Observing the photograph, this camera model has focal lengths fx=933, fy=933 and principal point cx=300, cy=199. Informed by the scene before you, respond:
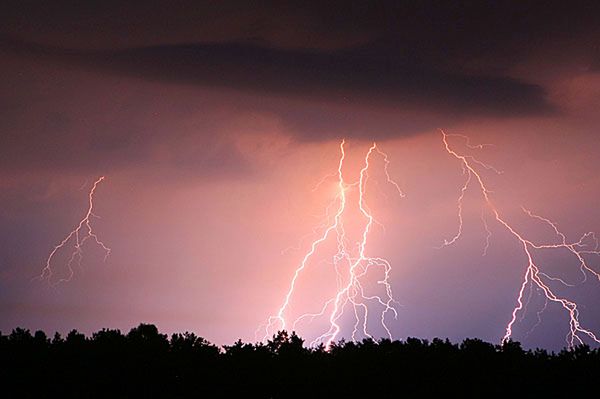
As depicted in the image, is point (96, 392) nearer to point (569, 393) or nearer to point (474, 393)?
point (474, 393)

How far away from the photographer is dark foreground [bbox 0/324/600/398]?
83.3ft

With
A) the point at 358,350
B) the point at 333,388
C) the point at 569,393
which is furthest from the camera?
the point at 358,350

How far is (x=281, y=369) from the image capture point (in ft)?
90.9

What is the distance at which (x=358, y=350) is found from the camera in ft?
92.7

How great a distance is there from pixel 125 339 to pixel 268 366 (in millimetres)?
4882

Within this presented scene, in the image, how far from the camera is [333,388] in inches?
1035

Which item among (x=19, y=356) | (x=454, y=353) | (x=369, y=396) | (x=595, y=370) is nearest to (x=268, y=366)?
(x=369, y=396)

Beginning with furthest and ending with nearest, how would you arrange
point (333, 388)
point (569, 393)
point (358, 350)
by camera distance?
point (358, 350) → point (333, 388) → point (569, 393)

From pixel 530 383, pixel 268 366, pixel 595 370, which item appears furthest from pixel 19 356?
pixel 595 370

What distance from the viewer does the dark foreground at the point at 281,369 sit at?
999 inches

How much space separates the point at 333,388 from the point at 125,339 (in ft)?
Result: 23.8

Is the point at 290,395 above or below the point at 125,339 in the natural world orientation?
below

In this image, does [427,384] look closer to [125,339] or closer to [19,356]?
[125,339]

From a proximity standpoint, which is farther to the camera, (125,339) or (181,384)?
(125,339)
